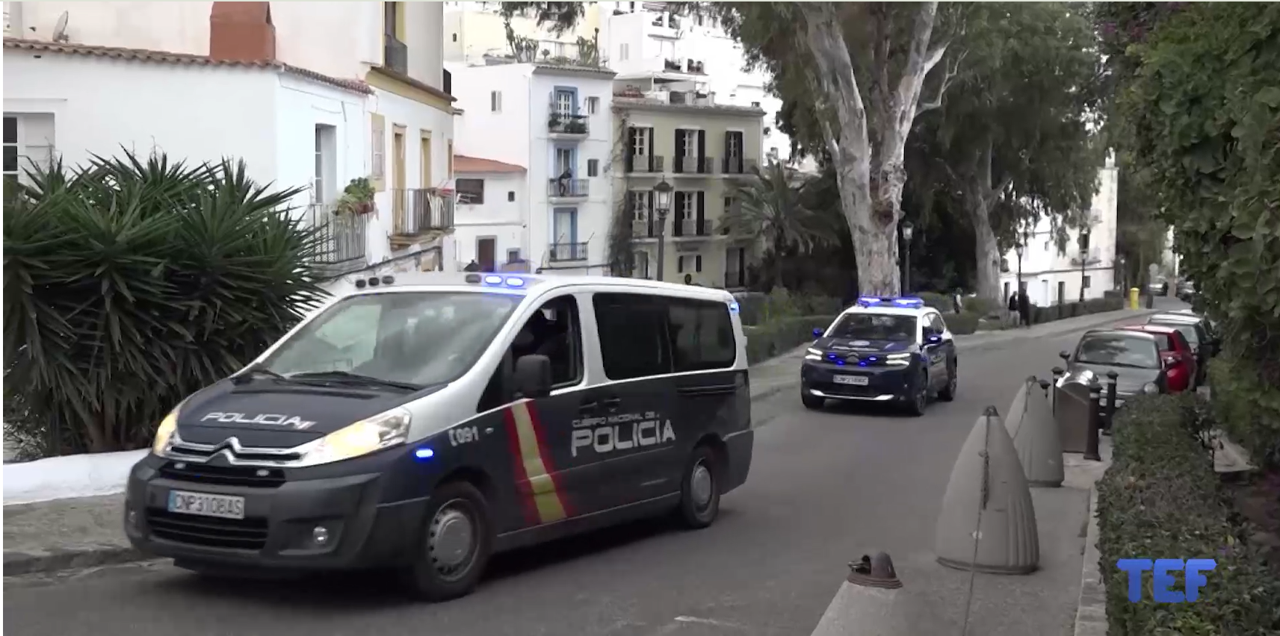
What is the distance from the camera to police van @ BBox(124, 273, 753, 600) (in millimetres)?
7477

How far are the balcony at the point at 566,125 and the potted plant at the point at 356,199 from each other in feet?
121

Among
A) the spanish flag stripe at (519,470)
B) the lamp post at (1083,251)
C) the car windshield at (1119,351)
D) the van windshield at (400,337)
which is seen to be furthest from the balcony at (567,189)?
the spanish flag stripe at (519,470)

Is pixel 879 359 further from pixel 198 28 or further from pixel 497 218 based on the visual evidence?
pixel 497 218

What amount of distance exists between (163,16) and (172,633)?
56.3ft

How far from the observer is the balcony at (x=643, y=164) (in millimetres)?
62875

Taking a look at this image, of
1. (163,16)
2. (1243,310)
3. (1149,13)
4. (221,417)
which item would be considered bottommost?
(221,417)

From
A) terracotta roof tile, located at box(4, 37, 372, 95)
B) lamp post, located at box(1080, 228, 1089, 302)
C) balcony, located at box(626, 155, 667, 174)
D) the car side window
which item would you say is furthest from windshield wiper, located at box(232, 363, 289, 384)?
lamp post, located at box(1080, 228, 1089, 302)

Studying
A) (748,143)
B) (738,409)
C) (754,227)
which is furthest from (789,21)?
(748,143)

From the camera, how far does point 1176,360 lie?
22078mm

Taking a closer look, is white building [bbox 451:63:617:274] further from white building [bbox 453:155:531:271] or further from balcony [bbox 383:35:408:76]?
balcony [bbox 383:35:408:76]

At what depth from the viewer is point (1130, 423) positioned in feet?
37.5

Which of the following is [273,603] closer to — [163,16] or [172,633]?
[172,633]

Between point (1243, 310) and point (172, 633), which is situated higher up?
point (1243, 310)

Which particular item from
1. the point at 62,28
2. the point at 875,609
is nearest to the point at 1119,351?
the point at 62,28
